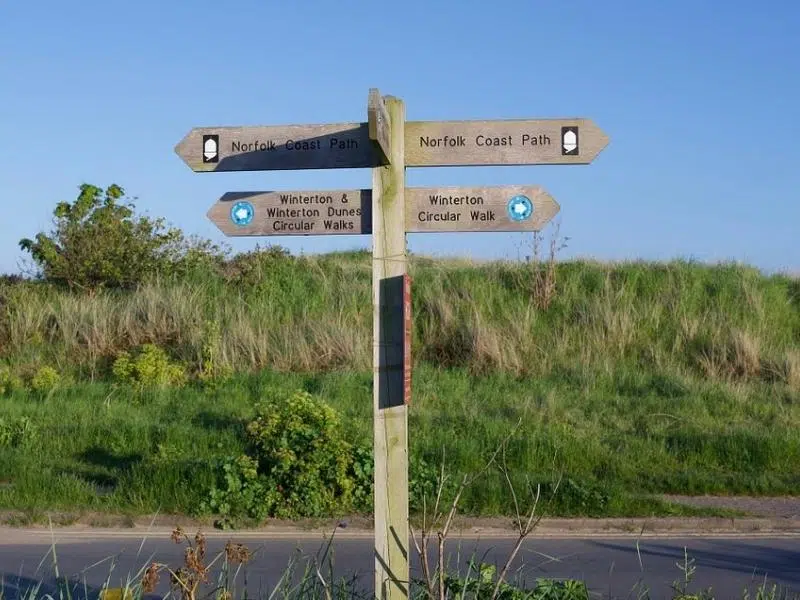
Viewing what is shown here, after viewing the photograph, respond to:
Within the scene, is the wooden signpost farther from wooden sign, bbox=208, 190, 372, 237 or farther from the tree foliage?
the tree foliage

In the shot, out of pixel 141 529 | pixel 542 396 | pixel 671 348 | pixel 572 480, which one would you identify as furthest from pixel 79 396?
pixel 671 348

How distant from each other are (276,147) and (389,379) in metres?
1.32

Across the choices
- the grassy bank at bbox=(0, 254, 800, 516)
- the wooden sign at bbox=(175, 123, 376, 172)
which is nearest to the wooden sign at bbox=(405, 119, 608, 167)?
the wooden sign at bbox=(175, 123, 376, 172)

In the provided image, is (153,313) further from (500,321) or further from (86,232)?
(500,321)

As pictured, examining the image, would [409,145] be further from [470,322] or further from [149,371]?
[470,322]

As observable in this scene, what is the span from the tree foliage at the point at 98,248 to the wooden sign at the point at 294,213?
1594 cm

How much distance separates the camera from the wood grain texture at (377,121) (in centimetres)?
479

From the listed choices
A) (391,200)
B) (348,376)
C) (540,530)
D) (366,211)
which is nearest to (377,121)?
(391,200)

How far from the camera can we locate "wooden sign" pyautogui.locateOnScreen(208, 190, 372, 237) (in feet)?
17.6

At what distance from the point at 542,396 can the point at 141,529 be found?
6.51 metres

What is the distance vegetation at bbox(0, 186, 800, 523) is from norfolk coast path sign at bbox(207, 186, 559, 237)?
194 inches

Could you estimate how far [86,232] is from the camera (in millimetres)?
20719

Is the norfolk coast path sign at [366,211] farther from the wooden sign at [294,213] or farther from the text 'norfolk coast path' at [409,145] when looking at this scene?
the text 'norfolk coast path' at [409,145]

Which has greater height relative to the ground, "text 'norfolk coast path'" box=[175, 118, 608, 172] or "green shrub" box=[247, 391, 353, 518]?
"text 'norfolk coast path'" box=[175, 118, 608, 172]
